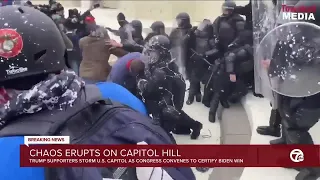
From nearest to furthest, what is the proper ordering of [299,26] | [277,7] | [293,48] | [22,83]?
1. [22,83]
2. [299,26]
3. [293,48]
4. [277,7]

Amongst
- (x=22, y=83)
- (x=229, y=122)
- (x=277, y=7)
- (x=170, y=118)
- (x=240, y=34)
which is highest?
(x=22, y=83)

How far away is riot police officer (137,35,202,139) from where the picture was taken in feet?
7.08

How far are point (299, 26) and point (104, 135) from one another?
47.3 inches

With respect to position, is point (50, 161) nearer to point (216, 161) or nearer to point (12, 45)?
point (12, 45)

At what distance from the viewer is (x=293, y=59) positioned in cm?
192

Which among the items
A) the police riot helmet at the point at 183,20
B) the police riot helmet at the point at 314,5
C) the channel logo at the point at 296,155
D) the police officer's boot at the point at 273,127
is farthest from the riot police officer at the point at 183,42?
the channel logo at the point at 296,155

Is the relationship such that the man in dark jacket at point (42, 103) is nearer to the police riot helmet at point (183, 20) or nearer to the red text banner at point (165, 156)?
the red text banner at point (165, 156)

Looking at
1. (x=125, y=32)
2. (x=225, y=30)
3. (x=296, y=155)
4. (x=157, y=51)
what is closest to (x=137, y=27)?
(x=125, y=32)

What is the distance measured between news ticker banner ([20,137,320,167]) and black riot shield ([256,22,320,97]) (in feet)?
1.84

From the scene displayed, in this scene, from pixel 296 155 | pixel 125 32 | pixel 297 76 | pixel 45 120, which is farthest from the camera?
pixel 125 32

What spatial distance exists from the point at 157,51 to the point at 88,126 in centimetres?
155

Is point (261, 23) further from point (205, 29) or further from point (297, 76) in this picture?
point (297, 76)

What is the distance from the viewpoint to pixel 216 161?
124 cm

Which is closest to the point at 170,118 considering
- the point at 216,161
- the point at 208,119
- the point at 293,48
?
the point at 208,119
